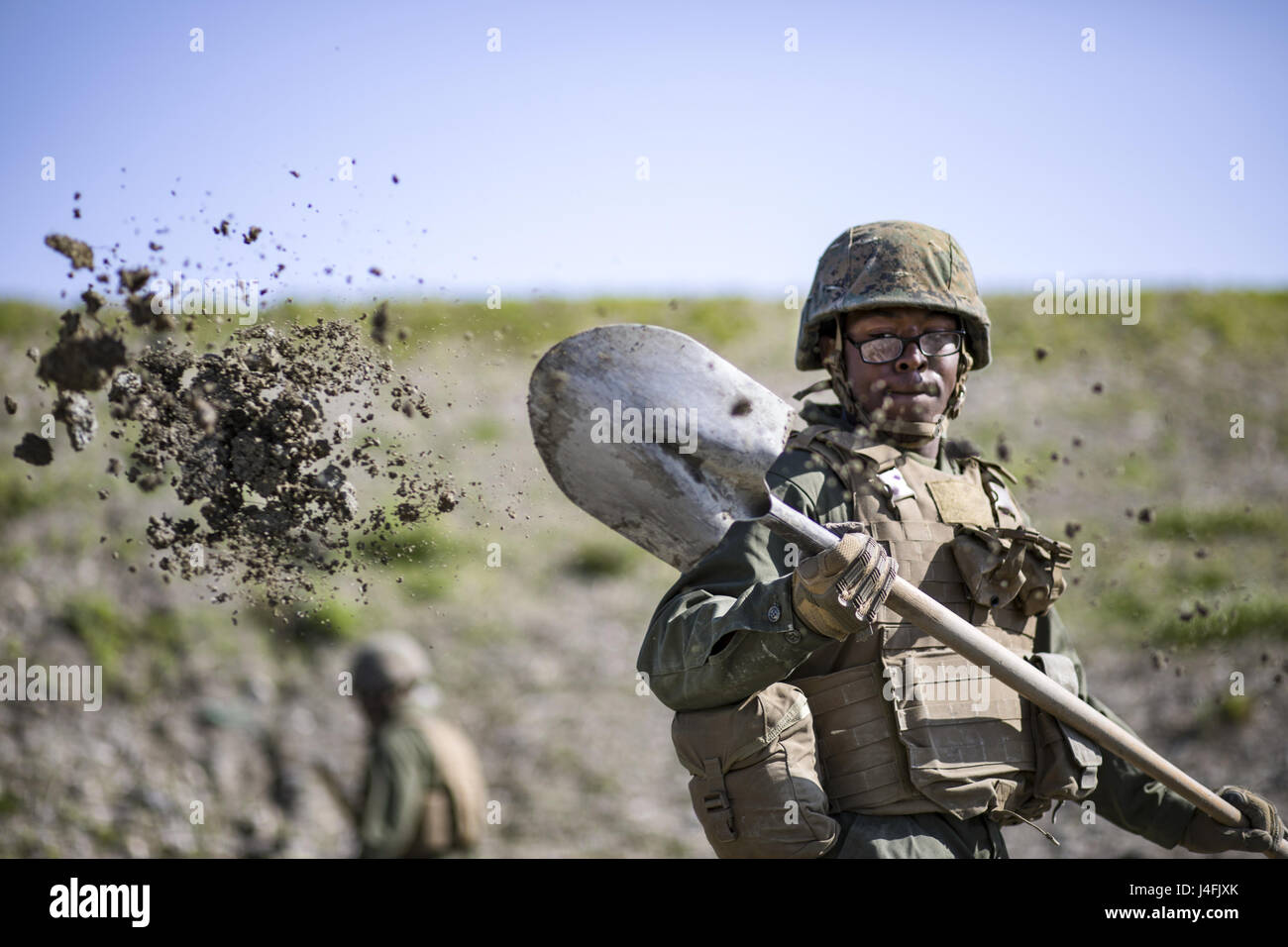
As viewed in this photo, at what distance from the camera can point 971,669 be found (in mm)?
3674

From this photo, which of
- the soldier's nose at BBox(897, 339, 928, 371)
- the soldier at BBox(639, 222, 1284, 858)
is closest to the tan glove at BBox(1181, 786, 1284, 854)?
the soldier at BBox(639, 222, 1284, 858)

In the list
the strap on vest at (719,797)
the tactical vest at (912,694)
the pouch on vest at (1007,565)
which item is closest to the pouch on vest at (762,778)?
the strap on vest at (719,797)

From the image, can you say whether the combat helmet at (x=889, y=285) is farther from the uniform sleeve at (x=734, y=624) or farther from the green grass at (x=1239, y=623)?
the green grass at (x=1239, y=623)

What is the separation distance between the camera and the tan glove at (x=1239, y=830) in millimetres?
3924

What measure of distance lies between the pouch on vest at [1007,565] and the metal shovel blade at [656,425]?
64cm

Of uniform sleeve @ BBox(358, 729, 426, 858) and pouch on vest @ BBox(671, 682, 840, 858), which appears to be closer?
pouch on vest @ BBox(671, 682, 840, 858)

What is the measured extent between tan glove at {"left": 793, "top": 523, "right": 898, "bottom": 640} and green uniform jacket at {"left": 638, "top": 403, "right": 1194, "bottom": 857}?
0.15 ft

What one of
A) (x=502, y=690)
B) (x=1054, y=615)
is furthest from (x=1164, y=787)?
(x=502, y=690)

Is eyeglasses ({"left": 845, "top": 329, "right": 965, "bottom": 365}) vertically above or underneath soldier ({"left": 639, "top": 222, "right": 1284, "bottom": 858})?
above

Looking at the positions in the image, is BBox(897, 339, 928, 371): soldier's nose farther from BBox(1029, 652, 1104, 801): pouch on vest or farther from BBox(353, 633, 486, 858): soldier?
BBox(353, 633, 486, 858): soldier

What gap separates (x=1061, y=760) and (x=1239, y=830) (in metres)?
0.75

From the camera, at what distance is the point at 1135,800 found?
4.13m

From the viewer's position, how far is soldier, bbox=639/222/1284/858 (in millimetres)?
3291

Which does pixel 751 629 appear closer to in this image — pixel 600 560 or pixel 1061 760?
pixel 1061 760
